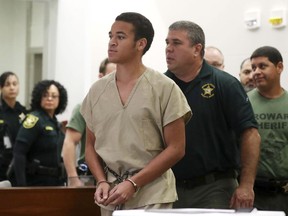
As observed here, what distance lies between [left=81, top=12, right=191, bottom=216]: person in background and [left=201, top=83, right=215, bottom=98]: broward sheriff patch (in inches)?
23.4

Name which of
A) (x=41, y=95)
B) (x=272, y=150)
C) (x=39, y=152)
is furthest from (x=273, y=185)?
(x=41, y=95)

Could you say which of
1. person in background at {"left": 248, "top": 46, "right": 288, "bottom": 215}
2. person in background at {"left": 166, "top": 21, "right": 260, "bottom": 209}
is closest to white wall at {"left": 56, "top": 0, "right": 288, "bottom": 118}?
person in background at {"left": 248, "top": 46, "right": 288, "bottom": 215}

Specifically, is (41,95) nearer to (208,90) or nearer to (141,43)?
(208,90)

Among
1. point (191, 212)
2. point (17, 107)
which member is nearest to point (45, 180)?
point (17, 107)

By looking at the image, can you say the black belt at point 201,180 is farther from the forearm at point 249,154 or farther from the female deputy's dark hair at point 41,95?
the female deputy's dark hair at point 41,95

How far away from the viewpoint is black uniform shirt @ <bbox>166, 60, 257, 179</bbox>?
293cm

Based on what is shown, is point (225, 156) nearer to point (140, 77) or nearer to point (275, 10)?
point (140, 77)

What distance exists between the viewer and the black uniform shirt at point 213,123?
Answer: 9.62 ft

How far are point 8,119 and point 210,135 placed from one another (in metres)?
2.83

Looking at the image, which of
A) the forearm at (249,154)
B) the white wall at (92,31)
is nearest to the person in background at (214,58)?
the forearm at (249,154)

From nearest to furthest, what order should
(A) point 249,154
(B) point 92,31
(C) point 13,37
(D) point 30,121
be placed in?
1. (A) point 249,154
2. (D) point 30,121
3. (B) point 92,31
4. (C) point 13,37

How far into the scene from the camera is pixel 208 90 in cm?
299

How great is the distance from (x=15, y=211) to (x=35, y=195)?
0.11m

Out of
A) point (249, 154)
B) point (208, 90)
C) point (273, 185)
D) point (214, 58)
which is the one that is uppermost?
point (214, 58)
